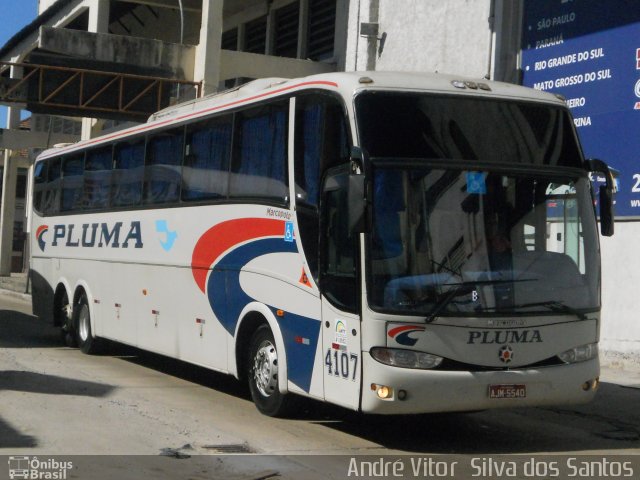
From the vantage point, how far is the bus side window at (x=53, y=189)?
1819cm

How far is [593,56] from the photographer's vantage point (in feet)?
54.3

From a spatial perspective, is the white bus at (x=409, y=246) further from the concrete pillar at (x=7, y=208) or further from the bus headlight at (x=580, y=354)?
the concrete pillar at (x=7, y=208)

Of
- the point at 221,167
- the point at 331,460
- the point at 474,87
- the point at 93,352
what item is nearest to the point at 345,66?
the point at 93,352

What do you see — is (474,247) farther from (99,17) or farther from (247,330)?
(99,17)

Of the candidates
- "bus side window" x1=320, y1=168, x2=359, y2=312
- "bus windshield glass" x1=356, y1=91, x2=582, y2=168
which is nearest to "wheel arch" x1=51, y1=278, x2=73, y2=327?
"bus side window" x1=320, y1=168, x2=359, y2=312

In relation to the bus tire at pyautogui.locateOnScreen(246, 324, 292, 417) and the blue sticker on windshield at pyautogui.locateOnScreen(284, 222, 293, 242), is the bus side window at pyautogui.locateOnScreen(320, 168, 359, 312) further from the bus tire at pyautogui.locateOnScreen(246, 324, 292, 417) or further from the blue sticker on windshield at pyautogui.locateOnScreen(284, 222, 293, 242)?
the bus tire at pyautogui.locateOnScreen(246, 324, 292, 417)

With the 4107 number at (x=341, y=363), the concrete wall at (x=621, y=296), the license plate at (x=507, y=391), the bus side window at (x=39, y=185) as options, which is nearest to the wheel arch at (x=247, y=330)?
the 4107 number at (x=341, y=363)

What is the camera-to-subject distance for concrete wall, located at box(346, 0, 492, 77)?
1912cm

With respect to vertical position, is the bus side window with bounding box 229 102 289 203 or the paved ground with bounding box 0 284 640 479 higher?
the bus side window with bounding box 229 102 289 203

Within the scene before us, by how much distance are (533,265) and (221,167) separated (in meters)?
4.06

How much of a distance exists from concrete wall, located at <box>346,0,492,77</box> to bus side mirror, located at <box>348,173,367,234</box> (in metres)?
10.5

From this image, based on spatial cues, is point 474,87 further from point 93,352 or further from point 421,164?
point 93,352

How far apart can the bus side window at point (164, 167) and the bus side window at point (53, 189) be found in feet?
14.3

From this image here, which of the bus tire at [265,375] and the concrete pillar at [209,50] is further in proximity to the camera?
the concrete pillar at [209,50]
